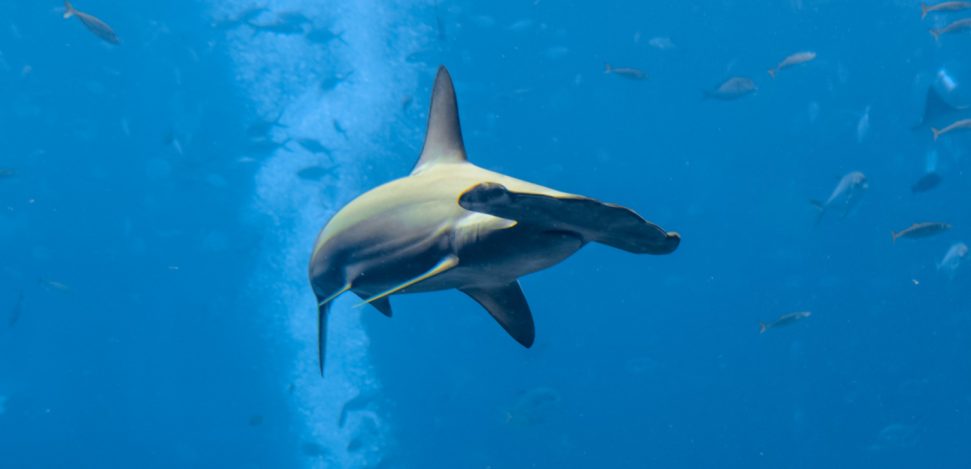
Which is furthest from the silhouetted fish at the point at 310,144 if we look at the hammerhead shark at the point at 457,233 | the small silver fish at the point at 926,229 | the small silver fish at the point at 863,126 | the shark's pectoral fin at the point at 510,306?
the small silver fish at the point at 863,126

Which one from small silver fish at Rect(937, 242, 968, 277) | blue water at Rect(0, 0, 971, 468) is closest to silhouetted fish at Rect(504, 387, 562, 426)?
blue water at Rect(0, 0, 971, 468)

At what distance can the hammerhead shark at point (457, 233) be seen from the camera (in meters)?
1.78

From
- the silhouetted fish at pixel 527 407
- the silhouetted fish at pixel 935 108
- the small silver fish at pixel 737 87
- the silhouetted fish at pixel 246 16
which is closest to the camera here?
the small silver fish at pixel 737 87

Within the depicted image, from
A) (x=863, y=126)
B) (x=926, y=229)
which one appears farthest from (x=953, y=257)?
(x=926, y=229)

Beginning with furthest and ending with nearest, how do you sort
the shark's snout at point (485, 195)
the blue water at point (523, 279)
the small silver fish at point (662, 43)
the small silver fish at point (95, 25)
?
the blue water at point (523, 279) < the small silver fish at point (662, 43) < the small silver fish at point (95, 25) < the shark's snout at point (485, 195)

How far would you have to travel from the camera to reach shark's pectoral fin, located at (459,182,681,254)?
1688 mm

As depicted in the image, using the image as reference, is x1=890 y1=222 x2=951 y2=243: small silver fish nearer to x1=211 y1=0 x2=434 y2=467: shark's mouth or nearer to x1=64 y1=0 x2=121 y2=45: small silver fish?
x1=211 y1=0 x2=434 y2=467: shark's mouth

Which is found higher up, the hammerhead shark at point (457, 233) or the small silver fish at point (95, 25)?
the hammerhead shark at point (457, 233)

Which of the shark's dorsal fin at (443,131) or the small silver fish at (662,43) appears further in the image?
the small silver fish at (662,43)

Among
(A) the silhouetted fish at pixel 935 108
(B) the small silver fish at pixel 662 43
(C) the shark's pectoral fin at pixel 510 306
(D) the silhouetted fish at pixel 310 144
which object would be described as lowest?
(D) the silhouetted fish at pixel 310 144

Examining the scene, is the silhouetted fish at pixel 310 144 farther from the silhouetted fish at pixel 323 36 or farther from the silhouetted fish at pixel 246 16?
the silhouetted fish at pixel 246 16

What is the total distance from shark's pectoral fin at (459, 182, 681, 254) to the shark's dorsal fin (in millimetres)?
1186

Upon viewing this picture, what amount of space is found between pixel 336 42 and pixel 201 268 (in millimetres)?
6682

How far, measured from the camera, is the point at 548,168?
15.1 m
